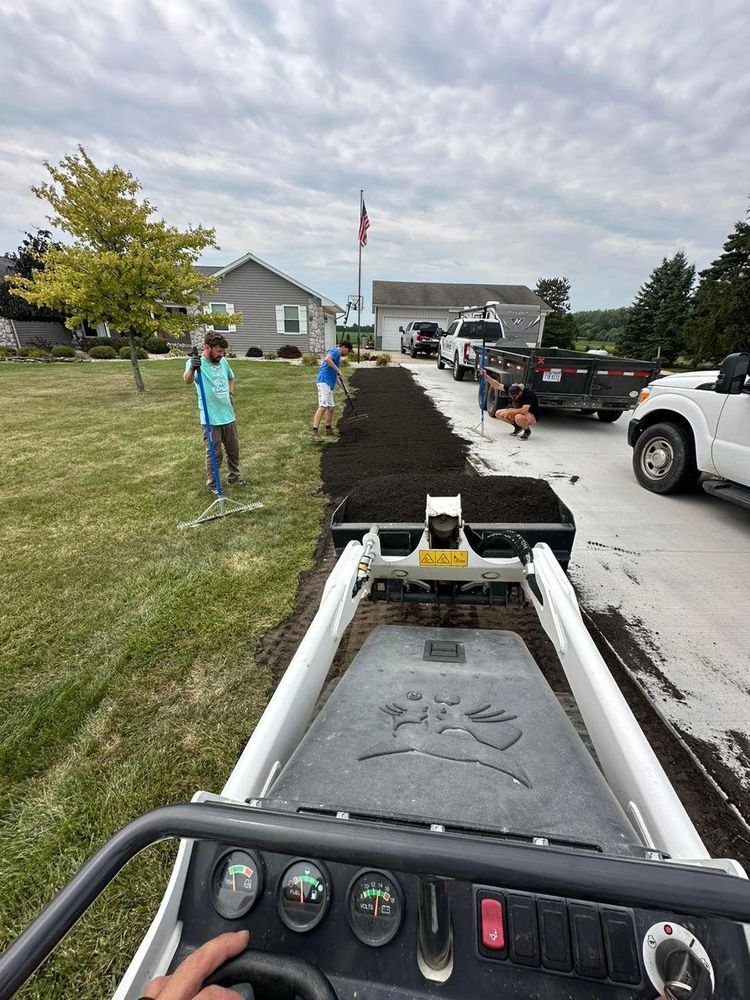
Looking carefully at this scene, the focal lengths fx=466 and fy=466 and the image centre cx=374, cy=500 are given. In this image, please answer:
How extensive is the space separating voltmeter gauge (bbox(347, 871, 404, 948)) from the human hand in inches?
9.6

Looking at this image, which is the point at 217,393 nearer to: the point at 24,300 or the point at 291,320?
the point at 291,320

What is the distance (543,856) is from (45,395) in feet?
56.4

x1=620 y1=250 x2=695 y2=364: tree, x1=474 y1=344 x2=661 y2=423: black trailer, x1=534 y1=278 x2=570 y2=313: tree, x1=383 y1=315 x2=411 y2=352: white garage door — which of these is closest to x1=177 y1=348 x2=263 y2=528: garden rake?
x1=474 y1=344 x2=661 y2=423: black trailer

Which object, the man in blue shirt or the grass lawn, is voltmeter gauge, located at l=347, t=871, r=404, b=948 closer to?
the grass lawn

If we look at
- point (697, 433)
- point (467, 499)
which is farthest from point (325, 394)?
point (697, 433)

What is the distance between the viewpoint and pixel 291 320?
2647cm

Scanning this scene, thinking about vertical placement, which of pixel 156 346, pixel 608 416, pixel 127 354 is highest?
pixel 156 346

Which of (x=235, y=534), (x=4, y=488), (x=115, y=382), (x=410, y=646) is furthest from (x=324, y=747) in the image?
(x=115, y=382)

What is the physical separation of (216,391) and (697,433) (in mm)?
5644

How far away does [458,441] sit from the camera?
8.55 meters

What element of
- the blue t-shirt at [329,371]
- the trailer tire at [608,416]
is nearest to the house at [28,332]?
the blue t-shirt at [329,371]

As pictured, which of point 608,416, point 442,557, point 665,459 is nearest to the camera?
point 442,557

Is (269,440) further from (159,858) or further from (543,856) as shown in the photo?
(543,856)

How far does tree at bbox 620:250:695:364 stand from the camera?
39.5m
